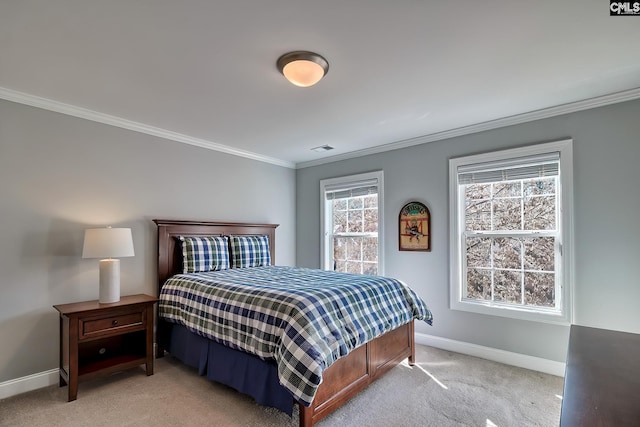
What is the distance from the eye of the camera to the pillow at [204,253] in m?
3.45

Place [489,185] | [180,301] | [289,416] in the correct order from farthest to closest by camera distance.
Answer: [489,185] < [180,301] < [289,416]

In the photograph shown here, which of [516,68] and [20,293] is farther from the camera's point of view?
[20,293]

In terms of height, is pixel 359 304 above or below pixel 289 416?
above

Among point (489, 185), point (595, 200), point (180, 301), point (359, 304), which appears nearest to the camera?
point (359, 304)

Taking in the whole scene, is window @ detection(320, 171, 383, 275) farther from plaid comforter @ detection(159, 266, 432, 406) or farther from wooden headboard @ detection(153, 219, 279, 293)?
wooden headboard @ detection(153, 219, 279, 293)

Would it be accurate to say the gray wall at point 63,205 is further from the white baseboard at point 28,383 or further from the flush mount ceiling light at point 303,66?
the flush mount ceiling light at point 303,66

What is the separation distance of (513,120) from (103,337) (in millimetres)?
4206

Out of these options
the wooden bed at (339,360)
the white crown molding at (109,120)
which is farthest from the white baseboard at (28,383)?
the white crown molding at (109,120)

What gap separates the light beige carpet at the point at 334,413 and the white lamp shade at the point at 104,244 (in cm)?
110

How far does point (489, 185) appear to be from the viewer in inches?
133

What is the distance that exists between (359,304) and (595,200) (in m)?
2.23

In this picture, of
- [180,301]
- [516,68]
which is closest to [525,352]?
[516,68]

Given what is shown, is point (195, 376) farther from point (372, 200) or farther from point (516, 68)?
point (516, 68)

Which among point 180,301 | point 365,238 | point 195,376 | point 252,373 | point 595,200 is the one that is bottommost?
point 195,376
